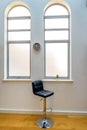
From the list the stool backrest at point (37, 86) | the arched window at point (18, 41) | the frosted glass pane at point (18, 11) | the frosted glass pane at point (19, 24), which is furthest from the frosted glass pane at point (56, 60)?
the frosted glass pane at point (18, 11)

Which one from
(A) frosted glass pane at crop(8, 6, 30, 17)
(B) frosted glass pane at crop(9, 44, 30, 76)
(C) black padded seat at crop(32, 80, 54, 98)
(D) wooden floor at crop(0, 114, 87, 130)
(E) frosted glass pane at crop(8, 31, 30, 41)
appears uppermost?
(A) frosted glass pane at crop(8, 6, 30, 17)

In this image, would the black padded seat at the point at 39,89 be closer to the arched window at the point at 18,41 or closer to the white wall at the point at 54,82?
→ the white wall at the point at 54,82

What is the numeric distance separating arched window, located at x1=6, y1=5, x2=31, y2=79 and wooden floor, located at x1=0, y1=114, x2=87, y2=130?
1024 millimetres

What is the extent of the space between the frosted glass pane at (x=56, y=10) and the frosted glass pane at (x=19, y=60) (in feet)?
3.34

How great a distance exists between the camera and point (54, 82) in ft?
11.4

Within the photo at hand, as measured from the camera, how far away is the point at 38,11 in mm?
3473

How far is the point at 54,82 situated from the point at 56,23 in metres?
1.53

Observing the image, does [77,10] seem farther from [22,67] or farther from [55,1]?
[22,67]

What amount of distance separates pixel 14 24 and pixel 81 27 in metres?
1.75

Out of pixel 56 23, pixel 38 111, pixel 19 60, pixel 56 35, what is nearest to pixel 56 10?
pixel 56 23

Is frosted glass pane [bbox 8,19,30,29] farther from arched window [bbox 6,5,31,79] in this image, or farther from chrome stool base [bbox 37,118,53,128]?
chrome stool base [bbox 37,118,53,128]

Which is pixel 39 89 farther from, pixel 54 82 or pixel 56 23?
pixel 56 23

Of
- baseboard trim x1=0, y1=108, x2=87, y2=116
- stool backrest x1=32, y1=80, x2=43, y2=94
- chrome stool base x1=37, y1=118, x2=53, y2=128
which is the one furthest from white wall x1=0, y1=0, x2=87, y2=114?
chrome stool base x1=37, y1=118, x2=53, y2=128

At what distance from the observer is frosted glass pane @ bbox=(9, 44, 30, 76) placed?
3.70m
